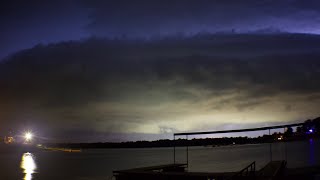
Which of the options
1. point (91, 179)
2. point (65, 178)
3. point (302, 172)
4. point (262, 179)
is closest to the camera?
point (262, 179)

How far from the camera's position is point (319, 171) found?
2328 centimetres

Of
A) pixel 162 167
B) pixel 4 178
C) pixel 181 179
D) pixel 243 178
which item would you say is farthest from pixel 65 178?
pixel 243 178

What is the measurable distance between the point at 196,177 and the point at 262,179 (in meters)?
6.10

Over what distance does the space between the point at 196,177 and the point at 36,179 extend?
53669 mm

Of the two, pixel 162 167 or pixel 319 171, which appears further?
pixel 162 167

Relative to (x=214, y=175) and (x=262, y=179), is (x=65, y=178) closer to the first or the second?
(x=214, y=175)

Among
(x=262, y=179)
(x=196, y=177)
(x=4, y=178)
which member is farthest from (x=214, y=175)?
(x=4, y=178)

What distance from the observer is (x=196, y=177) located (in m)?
24.7

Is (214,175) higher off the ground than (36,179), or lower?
higher

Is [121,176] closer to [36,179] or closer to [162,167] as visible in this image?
[162,167]

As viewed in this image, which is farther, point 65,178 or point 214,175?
point 65,178

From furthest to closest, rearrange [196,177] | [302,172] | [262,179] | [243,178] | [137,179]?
[137,179] < [196,177] < [302,172] < [243,178] < [262,179]

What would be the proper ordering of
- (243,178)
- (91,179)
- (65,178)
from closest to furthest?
(243,178)
(91,179)
(65,178)

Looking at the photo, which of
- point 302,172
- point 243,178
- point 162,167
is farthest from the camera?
point 162,167
